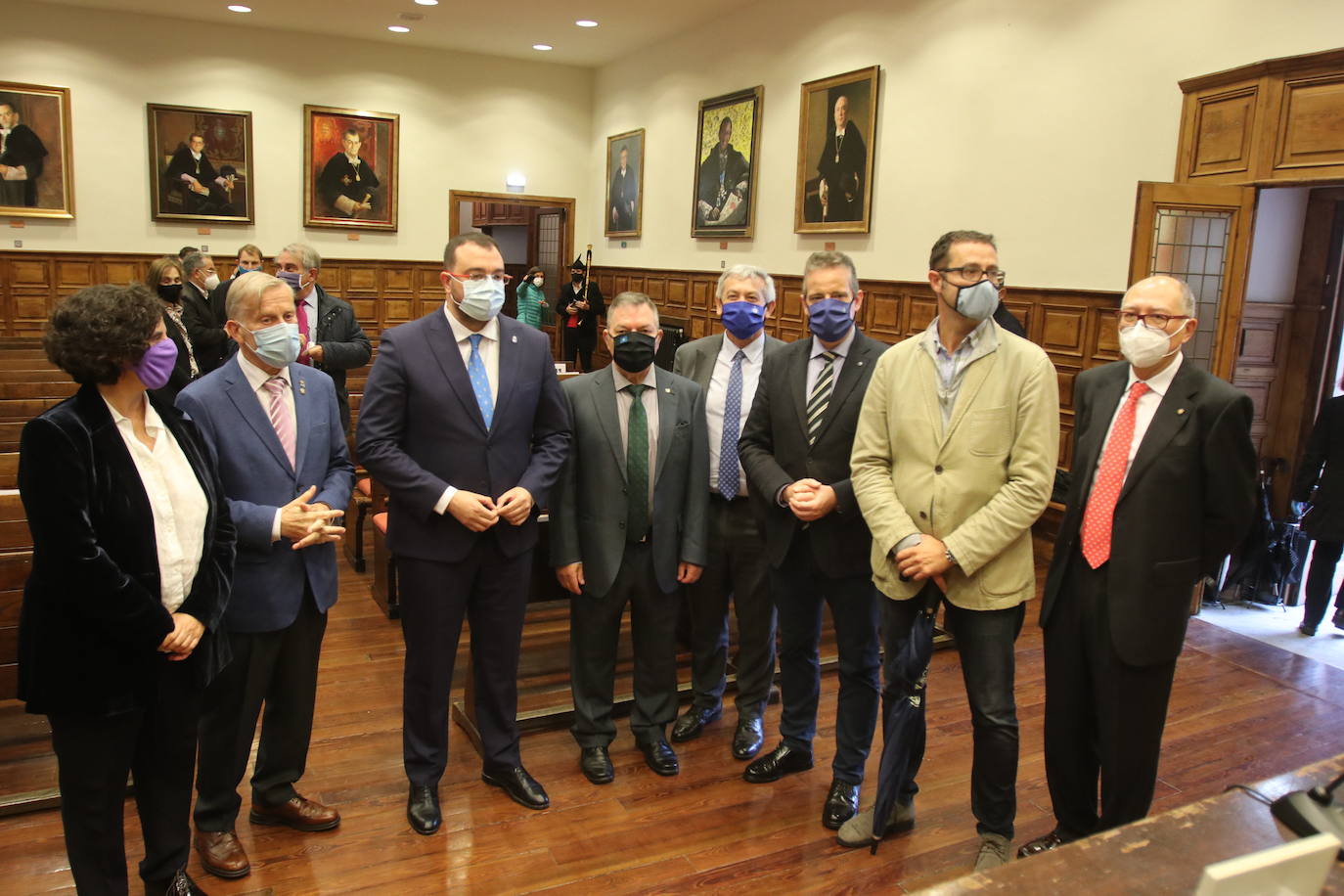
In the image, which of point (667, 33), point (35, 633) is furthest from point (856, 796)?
point (667, 33)

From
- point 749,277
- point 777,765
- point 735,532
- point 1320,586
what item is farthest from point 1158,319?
point 1320,586

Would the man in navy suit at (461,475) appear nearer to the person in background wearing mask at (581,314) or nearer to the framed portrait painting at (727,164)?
the framed portrait painting at (727,164)

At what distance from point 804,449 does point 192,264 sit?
4.08 m

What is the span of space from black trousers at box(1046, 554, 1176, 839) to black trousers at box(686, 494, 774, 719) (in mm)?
993

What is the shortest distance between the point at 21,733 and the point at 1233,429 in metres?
3.78

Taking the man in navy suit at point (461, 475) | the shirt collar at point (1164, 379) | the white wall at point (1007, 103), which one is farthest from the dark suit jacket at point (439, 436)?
the white wall at point (1007, 103)

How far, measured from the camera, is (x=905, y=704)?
8.51 feet

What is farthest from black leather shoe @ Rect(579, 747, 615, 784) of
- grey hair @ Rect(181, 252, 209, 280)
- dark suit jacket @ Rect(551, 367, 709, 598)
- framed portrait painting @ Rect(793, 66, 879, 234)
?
framed portrait painting @ Rect(793, 66, 879, 234)

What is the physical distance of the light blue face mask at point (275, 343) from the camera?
99.1 inches

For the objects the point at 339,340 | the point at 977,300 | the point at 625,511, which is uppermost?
the point at 977,300

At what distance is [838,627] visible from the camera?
2979 mm

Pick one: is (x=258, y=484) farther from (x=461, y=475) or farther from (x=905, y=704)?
(x=905, y=704)

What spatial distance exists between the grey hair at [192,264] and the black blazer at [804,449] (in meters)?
3.79

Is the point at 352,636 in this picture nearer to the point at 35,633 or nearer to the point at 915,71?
the point at 35,633
